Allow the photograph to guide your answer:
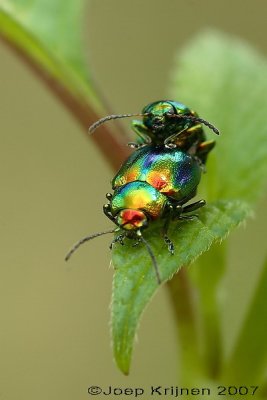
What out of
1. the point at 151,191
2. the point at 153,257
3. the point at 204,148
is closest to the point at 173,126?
the point at 204,148

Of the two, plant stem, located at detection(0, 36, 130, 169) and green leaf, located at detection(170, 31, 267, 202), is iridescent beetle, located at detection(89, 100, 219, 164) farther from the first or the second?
green leaf, located at detection(170, 31, 267, 202)

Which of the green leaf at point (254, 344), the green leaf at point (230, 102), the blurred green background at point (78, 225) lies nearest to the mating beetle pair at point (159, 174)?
the green leaf at point (230, 102)

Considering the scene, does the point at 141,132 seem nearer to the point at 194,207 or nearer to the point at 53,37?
the point at 194,207

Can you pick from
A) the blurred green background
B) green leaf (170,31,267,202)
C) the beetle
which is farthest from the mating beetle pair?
the blurred green background

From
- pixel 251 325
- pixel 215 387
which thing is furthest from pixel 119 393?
pixel 251 325

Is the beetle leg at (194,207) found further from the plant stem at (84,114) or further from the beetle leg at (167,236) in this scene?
the plant stem at (84,114)

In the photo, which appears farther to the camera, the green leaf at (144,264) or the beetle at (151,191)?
the beetle at (151,191)
